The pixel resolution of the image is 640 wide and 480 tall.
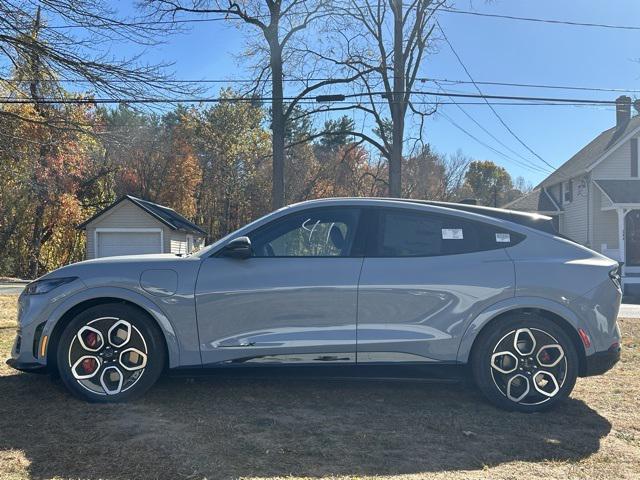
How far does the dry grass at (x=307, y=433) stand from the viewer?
329 centimetres

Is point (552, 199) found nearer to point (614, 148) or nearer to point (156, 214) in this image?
point (614, 148)

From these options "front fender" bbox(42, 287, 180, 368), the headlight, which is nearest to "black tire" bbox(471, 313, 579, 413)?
"front fender" bbox(42, 287, 180, 368)

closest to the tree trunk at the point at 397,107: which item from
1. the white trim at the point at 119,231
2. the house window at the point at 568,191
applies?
the white trim at the point at 119,231

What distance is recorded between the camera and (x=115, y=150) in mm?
9859

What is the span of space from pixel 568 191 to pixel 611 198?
15.8ft

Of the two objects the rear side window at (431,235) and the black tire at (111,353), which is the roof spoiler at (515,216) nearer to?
the rear side window at (431,235)

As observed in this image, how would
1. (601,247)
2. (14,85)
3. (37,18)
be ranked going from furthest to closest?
(601,247)
(14,85)
(37,18)

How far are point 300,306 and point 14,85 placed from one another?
8082 millimetres

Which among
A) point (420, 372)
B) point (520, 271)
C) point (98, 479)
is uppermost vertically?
point (520, 271)

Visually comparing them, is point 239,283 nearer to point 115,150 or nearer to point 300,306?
point 300,306

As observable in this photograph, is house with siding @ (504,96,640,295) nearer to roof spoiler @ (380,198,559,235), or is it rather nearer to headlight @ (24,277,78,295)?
roof spoiler @ (380,198,559,235)

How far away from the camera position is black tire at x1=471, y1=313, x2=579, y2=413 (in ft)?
14.2

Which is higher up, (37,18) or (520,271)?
(37,18)

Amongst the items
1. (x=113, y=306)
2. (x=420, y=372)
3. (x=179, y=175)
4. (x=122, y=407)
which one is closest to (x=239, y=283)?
(x=113, y=306)
